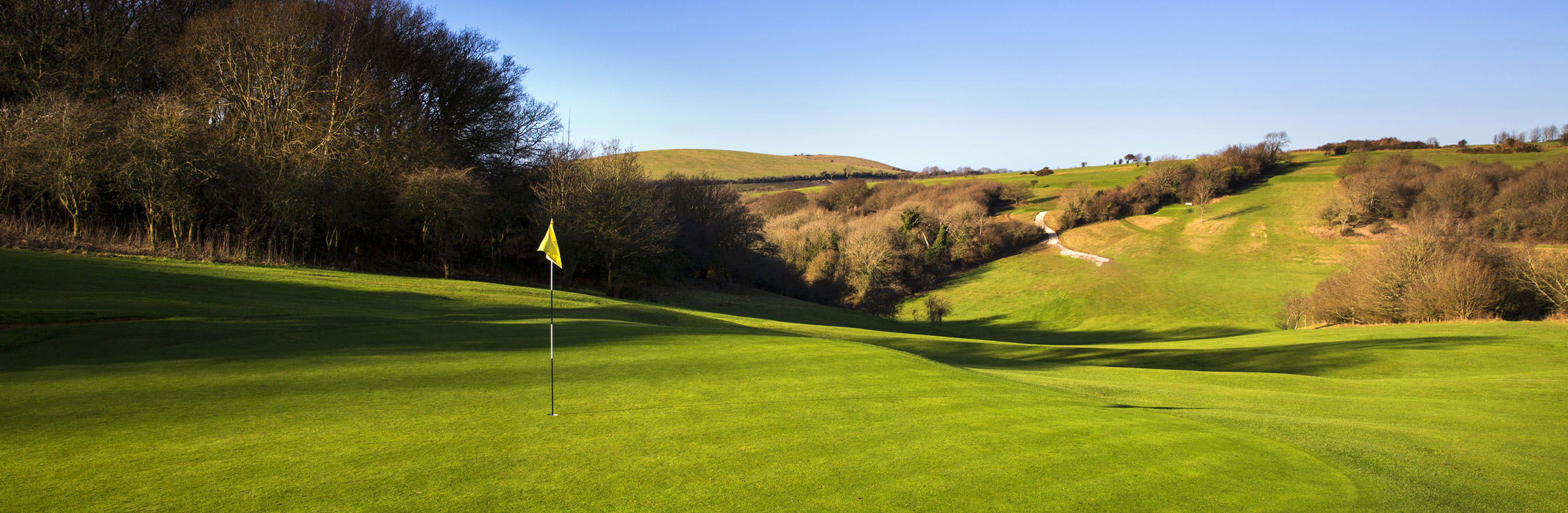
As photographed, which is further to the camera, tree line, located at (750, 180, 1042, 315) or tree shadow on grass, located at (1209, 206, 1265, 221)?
tree shadow on grass, located at (1209, 206, 1265, 221)

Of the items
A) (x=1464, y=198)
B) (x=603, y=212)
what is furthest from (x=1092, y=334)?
(x=1464, y=198)

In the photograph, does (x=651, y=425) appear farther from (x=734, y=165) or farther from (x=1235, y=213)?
(x=734, y=165)

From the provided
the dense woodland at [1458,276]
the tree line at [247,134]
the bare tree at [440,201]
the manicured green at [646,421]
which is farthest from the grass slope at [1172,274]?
the manicured green at [646,421]

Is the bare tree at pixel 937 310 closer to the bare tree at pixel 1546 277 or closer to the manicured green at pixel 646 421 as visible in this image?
the bare tree at pixel 1546 277

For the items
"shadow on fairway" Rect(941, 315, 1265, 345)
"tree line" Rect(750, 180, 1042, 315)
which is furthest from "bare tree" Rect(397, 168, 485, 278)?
"tree line" Rect(750, 180, 1042, 315)

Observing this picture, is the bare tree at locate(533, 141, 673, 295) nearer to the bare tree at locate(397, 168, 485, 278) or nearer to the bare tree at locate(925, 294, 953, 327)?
the bare tree at locate(397, 168, 485, 278)

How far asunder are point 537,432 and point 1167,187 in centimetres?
10800

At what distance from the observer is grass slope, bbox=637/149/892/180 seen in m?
138

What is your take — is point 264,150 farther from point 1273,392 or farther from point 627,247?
point 1273,392

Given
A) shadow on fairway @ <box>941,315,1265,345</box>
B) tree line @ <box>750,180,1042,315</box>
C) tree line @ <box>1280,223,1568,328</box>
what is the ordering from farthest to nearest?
1. tree line @ <box>750,180,1042,315</box>
2. shadow on fairway @ <box>941,315,1265,345</box>
3. tree line @ <box>1280,223,1568,328</box>

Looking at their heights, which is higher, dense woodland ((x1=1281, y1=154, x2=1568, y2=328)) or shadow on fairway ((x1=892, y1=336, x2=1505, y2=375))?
dense woodland ((x1=1281, y1=154, x2=1568, y2=328))

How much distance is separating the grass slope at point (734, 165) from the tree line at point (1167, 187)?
61.4m

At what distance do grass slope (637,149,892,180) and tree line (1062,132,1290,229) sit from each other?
61.4 metres

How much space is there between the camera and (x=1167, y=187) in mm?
99000
